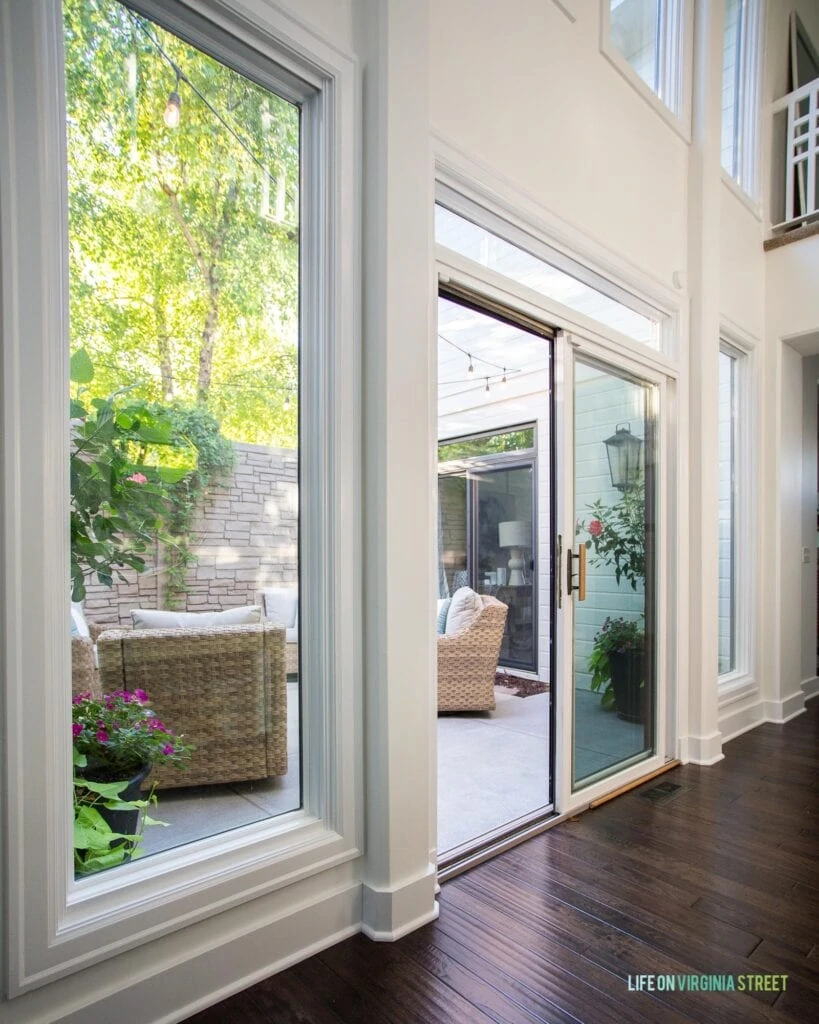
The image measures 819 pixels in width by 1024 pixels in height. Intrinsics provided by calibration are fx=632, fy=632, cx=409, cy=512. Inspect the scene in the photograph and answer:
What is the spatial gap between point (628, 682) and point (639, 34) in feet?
11.1

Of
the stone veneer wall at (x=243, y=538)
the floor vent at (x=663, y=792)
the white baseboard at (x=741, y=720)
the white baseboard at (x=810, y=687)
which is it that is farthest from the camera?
the white baseboard at (x=810, y=687)

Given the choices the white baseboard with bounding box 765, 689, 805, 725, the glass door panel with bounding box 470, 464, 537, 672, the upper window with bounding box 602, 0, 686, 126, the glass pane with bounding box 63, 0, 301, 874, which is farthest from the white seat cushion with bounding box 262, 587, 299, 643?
the glass door panel with bounding box 470, 464, 537, 672

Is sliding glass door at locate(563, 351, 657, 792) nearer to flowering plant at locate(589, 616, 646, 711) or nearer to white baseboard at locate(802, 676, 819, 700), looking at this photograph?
flowering plant at locate(589, 616, 646, 711)

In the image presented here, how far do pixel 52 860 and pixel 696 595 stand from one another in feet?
10.6

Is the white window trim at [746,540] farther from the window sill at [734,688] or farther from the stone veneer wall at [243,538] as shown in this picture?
the stone veneer wall at [243,538]

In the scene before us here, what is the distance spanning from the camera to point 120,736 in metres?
1.67

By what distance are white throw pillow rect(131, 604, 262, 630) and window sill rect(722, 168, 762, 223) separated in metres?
3.97

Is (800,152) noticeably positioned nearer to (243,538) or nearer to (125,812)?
(243,538)

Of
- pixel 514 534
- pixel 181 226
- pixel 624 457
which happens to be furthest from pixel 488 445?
pixel 181 226

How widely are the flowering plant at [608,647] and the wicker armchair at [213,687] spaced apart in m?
1.66

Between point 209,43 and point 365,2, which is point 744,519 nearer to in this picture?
point 365,2

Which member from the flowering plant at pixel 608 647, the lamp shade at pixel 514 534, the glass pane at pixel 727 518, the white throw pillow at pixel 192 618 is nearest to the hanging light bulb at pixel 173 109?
the white throw pillow at pixel 192 618

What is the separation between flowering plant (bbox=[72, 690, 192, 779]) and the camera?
1.58m

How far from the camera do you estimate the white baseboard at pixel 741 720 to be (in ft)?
12.8
